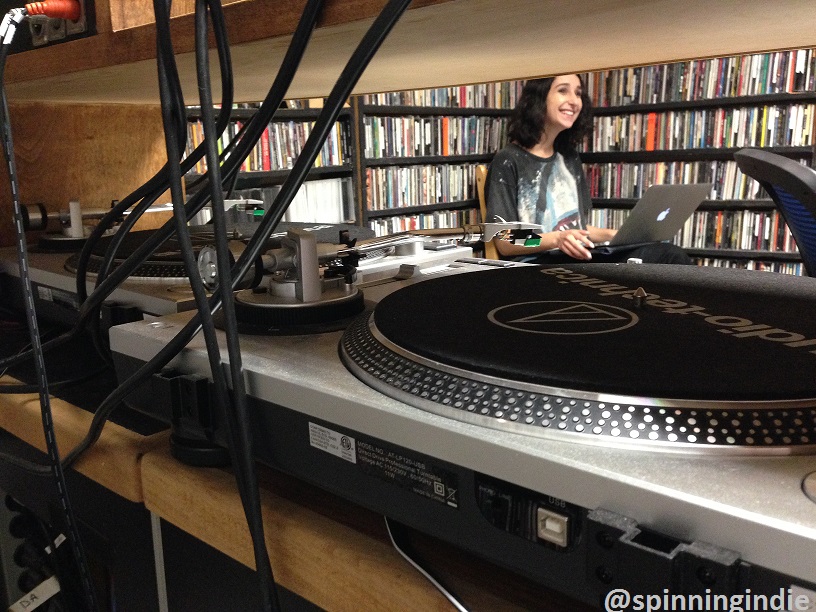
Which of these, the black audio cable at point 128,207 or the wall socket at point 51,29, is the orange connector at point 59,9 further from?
the black audio cable at point 128,207

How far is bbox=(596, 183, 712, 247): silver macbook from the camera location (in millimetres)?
2275

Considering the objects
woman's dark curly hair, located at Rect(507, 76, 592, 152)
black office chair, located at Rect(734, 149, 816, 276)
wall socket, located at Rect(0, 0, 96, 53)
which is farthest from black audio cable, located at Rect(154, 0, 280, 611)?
woman's dark curly hair, located at Rect(507, 76, 592, 152)

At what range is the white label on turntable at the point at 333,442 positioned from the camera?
1.45ft

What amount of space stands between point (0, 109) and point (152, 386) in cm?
27

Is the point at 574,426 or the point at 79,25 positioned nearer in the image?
the point at 574,426

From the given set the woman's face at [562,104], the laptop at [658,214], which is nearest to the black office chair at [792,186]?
the laptop at [658,214]

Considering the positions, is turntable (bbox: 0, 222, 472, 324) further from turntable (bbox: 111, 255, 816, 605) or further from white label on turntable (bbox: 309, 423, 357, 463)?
white label on turntable (bbox: 309, 423, 357, 463)

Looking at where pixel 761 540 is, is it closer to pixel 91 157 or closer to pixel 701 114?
pixel 91 157

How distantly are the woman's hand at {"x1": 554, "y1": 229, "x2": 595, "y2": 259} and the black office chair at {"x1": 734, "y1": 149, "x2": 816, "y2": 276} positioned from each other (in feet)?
3.74

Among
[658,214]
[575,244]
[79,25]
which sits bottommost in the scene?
[575,244]

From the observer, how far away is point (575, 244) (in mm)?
2660

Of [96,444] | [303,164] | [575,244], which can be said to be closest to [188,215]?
[303,164]

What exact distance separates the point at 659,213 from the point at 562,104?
93 cm

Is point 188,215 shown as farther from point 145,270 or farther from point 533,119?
point 533,119
